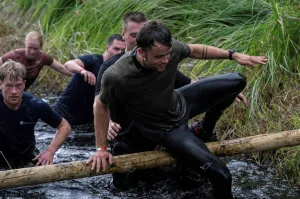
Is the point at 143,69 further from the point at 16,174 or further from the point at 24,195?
the point at 24,195

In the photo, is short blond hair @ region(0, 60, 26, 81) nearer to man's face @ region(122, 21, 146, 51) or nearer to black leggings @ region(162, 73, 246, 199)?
man's face @ region(122, 21, 146, 51)

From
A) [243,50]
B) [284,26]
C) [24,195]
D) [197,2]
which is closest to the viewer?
[24,195]

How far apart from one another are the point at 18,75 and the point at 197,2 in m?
4.03

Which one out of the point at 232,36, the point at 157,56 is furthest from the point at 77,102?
the point at 157,56

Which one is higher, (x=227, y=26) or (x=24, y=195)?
(x=227, y=26)

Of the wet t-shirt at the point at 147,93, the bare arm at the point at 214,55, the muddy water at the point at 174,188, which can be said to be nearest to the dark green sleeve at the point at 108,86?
the wet t-shirt at the point at 147,93

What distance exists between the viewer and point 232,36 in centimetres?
787

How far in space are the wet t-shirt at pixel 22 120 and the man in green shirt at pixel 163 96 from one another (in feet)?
3.33

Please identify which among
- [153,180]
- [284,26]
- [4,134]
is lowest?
[153,180]

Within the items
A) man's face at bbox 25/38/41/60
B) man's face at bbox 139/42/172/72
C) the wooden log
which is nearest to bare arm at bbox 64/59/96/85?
man's face at bbox 25/38/41/60

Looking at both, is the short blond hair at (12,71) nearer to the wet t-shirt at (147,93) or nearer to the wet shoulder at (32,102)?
the wet shoulder at (32,102)

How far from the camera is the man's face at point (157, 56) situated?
462 cm

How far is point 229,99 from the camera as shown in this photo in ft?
18.1

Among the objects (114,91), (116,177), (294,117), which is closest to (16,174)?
(114,91)
